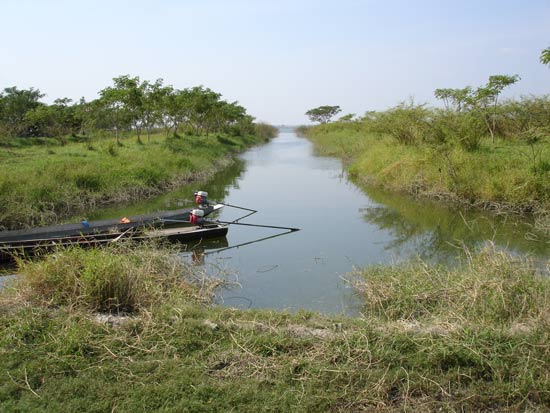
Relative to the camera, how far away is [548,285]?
485 centimetres

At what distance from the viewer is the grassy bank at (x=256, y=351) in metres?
3.34

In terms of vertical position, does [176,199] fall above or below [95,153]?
below

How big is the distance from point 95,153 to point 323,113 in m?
71.7

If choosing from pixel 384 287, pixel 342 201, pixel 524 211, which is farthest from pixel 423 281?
pixel 342 201

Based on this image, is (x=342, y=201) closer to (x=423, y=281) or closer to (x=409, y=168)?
(x=409, y=168)

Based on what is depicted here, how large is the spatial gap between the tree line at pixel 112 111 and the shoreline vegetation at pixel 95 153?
0.06 meters

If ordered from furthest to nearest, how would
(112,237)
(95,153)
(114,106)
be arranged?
(114,106), (95,153), (112,237)

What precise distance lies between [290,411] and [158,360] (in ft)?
4.05

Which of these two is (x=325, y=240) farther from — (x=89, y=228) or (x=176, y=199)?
(x=176, y=199)

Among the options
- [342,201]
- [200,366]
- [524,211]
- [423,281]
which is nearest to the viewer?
[200,366]

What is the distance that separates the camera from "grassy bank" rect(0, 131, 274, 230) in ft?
34.6

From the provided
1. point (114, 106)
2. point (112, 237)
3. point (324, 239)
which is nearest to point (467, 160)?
point (324, 239)

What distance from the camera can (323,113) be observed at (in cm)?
8588

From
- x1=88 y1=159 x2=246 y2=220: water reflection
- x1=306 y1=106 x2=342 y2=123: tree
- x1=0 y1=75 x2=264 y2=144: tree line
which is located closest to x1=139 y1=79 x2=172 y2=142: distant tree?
x1=0 y1=75 x2=264 y2=144: tree line
